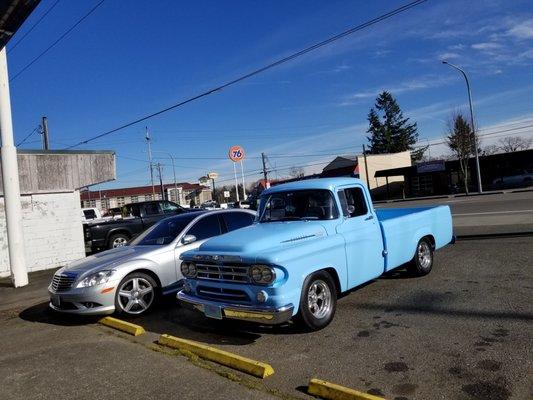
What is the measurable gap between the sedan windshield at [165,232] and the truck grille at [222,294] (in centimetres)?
237

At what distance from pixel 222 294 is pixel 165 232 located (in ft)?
10.4

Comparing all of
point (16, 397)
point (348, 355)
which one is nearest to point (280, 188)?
point (348, 355)

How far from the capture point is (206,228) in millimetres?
8766

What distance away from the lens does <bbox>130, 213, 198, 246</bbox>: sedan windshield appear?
8.52 m

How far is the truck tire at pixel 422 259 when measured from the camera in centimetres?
814

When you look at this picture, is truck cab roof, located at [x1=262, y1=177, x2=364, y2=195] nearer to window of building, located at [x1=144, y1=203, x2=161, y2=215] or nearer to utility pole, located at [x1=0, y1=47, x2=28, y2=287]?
utility pole, located at [x1=0, y1=47, x2=28, y2=287]

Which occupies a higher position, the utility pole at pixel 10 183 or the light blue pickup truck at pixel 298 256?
the utility pole at pixel 10 183

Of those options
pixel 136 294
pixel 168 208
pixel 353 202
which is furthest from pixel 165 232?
pixel 168 208

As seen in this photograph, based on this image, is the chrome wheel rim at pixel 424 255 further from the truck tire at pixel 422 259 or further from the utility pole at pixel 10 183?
the utility pole at pixel 10 183

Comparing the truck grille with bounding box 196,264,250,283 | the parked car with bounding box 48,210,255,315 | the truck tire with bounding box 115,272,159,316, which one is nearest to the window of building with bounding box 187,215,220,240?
the parked car with bounding box 48,210,255,315

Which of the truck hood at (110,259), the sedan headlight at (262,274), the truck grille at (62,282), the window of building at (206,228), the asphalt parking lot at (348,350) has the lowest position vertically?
the asphalt parking lot at (348,350)

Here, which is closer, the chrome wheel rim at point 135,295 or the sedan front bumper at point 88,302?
the sedan front bumper at point 88,302

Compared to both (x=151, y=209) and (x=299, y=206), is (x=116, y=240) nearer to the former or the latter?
(x=151, y=209)

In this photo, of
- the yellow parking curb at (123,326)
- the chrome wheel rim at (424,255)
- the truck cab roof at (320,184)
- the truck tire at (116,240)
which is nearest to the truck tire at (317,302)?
the truck cab roof at (320,184)
